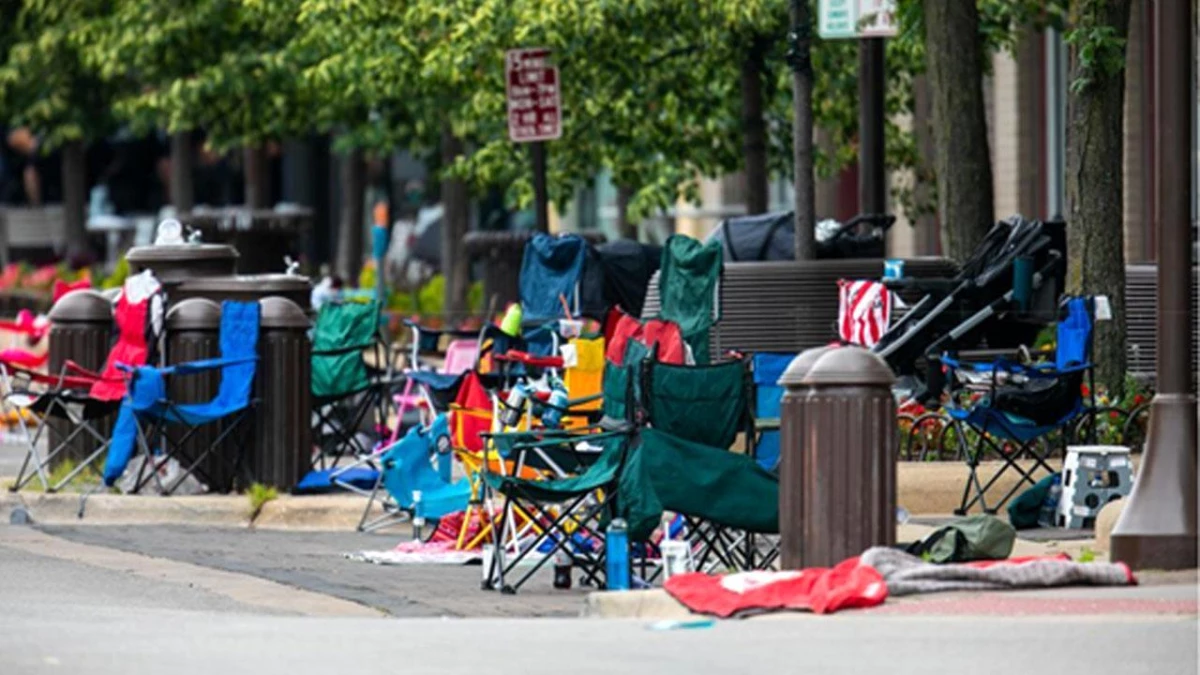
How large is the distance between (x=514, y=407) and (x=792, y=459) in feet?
11.8

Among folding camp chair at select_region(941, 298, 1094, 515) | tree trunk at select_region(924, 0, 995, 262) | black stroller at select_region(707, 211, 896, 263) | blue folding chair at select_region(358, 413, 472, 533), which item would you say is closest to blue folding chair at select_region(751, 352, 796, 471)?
folding camp chair at select_region(941, 298, 1094, 515)

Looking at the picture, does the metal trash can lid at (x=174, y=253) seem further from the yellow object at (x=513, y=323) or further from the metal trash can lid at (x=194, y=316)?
the yellow object at (x=513, y=323)

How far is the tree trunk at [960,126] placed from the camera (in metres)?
21.7

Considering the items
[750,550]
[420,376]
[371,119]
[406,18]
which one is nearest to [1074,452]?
[750,550]

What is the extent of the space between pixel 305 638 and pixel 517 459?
3372mm

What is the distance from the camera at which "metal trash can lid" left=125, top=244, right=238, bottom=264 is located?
20609 millimetres

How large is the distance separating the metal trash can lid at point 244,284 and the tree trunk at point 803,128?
342cm

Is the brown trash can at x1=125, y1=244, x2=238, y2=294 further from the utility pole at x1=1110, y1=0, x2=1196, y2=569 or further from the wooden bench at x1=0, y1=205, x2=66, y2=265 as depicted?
the wooden bench at x1=0, y1=205, x2=66, y2=265

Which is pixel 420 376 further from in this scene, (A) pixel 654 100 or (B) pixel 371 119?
(B) pixel 371 119

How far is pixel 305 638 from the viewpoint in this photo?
11688 millimetres

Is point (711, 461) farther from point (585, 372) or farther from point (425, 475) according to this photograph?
point (585, 372)

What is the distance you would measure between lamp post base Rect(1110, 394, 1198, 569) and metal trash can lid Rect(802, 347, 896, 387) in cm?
120

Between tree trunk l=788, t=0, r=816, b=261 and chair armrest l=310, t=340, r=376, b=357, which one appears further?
tree trunk l=788, t=0, r=816, b=261

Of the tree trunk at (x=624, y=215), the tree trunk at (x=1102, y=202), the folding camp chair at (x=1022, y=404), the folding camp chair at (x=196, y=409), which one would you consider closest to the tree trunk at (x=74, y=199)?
the tree trunk at (x=624, y=215)
